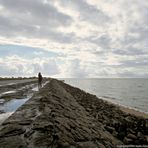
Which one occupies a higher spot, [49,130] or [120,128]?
[49,130]

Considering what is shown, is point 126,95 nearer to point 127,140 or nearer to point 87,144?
point 127,140

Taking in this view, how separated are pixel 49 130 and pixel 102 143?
1.39m

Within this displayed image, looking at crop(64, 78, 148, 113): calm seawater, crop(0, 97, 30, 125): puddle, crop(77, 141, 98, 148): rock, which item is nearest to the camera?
crop(77, 141, 98, 148): rock

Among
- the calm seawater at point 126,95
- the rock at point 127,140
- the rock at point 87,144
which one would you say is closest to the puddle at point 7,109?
the rock at point 87,144

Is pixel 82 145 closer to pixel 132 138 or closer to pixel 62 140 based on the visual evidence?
pixel 62 140

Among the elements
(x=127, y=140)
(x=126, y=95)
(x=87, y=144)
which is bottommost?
(x=126, y=95)

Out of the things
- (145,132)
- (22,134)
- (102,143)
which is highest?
(22,134)

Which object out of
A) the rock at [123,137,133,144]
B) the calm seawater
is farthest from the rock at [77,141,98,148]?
the calm seawater

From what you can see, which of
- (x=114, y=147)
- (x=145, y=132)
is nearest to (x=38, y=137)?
(x=114, y=147)

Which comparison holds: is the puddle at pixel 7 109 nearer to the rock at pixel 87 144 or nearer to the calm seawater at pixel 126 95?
the rock at pixel 87 144

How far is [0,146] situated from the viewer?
4508mm

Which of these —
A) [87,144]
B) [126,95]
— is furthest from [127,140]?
[126,95]

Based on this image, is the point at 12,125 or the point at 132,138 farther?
the point at 132,138

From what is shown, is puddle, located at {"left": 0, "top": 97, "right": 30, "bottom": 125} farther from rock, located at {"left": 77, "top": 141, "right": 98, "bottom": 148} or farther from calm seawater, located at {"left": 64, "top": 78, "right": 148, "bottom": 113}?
calm seawater, located at {"left": 64, "top": 78, "right": 148, "bottom": 113}
